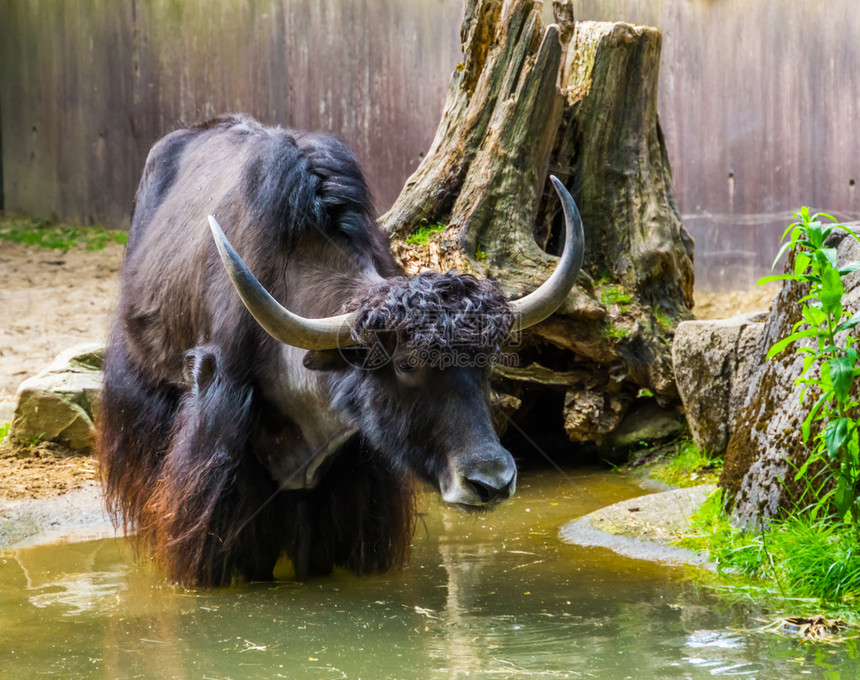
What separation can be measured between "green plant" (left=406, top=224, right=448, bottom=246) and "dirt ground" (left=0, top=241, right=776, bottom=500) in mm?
1639

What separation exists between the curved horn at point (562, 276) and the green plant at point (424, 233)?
202 centimetres

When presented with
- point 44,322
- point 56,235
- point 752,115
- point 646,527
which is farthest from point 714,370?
point 56,235

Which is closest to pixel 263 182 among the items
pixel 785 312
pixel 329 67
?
pixel 785 312

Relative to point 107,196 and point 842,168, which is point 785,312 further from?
point 107,196

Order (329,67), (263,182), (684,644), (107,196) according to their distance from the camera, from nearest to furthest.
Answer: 1. (684,644)
2. (263,182)
3. (329,67)
4. (107,196)

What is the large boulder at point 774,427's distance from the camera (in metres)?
4.19

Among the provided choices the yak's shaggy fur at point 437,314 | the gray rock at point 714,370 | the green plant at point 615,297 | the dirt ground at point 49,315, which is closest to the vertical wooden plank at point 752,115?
the dirt ground at point 49,315

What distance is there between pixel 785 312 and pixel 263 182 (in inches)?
85.9

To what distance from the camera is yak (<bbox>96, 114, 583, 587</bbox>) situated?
376 cm

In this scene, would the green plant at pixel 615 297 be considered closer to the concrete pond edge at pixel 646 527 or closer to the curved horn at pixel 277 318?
the concrete pond edge at pixel 646 527

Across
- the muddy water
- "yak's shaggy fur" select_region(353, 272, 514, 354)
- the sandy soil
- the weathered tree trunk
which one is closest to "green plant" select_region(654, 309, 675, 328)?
the weathered tree trunk

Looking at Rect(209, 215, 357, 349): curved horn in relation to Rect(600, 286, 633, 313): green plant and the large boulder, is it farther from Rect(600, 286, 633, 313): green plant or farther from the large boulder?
Rect(600, 286, 633, 313): green plant

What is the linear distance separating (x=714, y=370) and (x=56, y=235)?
306 inches

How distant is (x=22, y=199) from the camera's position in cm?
1165
